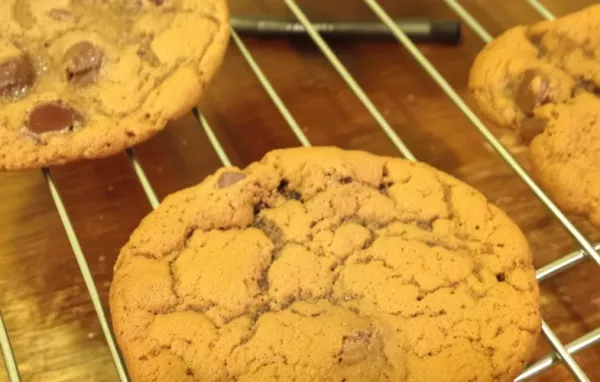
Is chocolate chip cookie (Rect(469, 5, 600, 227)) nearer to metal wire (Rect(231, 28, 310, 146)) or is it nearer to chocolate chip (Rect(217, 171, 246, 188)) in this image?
metal wire (Rect(231, 28, 310, 146))

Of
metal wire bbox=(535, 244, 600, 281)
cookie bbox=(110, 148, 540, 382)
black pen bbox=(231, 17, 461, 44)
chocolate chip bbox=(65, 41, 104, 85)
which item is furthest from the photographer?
black pen bbox=(231, 17, 461, 44)

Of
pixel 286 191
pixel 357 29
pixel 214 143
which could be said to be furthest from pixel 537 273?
pixel 357 29

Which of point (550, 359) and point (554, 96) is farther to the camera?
point (554, 96)

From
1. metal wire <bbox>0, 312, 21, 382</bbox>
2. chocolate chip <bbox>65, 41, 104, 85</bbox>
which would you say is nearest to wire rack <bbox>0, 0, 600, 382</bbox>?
metal wire <bbox>0, 312, 21, 382</bbox>

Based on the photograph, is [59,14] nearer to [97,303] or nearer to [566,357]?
[97,303]

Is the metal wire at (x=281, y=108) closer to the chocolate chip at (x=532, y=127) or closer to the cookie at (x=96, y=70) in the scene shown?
the cookie at (x=96, y=70)

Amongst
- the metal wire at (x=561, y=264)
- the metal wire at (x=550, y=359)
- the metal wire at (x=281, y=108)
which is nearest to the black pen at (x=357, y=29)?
the metal wire at (x=281, y=108)
